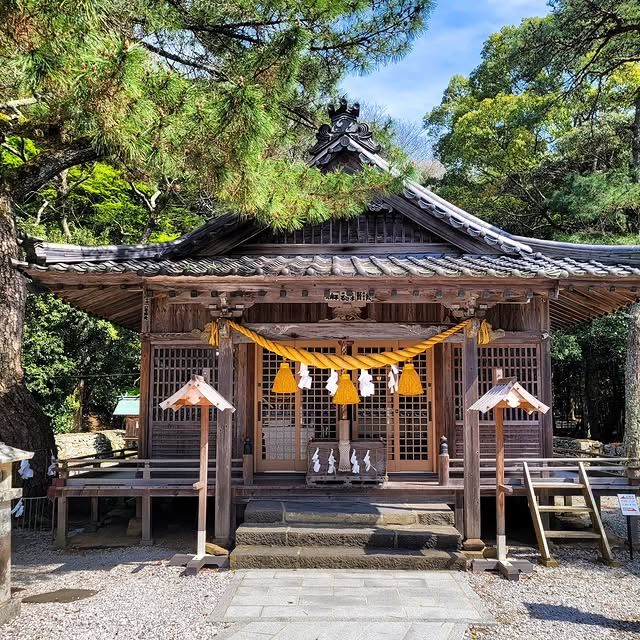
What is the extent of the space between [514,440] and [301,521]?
4.04 meters

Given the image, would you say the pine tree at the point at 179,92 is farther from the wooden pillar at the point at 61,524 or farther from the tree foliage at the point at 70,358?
the tree foliage at the point at 70,358

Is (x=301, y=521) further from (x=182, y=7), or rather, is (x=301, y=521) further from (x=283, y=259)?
(x=182, y=7)

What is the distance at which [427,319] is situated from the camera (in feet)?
32.2

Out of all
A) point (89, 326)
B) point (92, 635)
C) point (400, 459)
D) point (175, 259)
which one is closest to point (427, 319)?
point (400, 459)

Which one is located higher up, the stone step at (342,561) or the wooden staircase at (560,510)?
the wooden staircase at (560,510)

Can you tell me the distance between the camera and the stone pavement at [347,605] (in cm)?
541

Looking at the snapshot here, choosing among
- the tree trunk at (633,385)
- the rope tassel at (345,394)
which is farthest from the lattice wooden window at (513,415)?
the tree trunk at (633,385)

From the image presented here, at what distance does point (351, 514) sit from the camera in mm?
8070

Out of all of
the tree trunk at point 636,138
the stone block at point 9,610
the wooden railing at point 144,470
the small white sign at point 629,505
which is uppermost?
the tree trunk at point 636,138

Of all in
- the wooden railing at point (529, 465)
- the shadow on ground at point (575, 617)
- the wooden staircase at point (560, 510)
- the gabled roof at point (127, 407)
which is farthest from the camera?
the gabled roof at point (127, 407)

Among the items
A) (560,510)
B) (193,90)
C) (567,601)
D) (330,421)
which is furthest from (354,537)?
(193,90)

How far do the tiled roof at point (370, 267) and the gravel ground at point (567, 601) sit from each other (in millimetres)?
3984

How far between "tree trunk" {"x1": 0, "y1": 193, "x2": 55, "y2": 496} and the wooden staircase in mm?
9166

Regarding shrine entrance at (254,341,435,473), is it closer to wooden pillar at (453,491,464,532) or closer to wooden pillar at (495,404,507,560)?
wooden pillar at (453,491,464,532)
